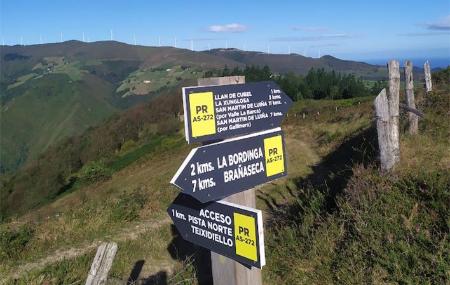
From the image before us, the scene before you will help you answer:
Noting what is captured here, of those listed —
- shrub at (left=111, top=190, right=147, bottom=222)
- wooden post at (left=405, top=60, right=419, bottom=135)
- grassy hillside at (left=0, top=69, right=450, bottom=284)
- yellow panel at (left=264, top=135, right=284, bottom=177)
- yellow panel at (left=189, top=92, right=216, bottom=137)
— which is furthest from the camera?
wooden post at (left=405, top=60, right=419, bottom=135)

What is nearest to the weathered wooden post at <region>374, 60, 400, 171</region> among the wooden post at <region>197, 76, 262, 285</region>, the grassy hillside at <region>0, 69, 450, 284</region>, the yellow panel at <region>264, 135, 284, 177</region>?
the grassy hillside at <region>0, 69, 450, 284</region>

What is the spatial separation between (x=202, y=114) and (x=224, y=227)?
0.82 metres

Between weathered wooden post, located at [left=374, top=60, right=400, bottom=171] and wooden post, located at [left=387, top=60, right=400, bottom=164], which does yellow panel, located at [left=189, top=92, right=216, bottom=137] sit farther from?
wooden post, located at [left=387, top=60, right=400, bottom=164]

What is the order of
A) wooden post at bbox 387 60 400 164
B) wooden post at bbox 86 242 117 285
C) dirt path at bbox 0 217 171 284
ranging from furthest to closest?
dirt path at bbox 0 217 171 284
wooden post at bbox 387 60 400 164
wooden post at bbox 86 242 117 285

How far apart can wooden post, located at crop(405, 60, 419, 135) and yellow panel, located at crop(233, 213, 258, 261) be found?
768 centimetres

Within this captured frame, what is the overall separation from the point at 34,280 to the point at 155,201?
16.5 ft

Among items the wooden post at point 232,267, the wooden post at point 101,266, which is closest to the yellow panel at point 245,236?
the wooden post at point 232,267

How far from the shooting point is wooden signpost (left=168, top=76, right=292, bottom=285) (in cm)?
313

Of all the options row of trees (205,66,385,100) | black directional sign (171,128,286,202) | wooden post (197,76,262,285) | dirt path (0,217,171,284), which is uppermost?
row of trees (205,66,385,100)

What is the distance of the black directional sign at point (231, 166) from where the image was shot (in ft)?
10.3

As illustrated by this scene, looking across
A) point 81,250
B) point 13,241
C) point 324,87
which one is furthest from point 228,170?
point 324,87

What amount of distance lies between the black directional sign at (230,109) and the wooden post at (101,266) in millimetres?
2086

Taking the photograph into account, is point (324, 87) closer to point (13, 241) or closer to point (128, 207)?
point (128, 207)

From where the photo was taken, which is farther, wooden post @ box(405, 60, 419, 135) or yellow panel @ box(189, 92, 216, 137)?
wooden post @ box(405, 60, 419, 135)
